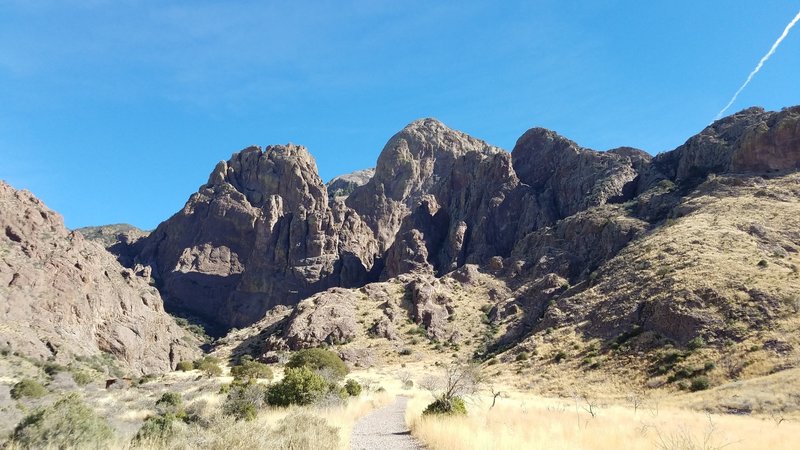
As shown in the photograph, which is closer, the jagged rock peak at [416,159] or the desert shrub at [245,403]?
the desert shrub at [245,403]

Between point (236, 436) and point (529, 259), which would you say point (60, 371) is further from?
point (529, 259)

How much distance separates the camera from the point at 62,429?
12.6 meters

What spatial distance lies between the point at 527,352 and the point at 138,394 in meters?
42.6


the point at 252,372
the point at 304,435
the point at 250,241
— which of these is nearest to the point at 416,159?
the point at 250,241

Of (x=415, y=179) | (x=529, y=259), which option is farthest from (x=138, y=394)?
(x=415, y=179)

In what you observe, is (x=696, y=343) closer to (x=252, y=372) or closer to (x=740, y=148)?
(x=252, y=372)

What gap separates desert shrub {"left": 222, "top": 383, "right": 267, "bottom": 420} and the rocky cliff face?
2590 inches

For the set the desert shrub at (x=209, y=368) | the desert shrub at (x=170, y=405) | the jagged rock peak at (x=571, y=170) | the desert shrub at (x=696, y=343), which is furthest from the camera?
the jagged rock peak at (x=571, y=170)

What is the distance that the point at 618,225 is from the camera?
8381cm

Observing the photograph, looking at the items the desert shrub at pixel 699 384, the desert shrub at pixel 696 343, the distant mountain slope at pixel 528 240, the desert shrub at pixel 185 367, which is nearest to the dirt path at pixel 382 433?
the desert shrub at pixel 699 384

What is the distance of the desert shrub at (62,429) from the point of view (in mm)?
12250

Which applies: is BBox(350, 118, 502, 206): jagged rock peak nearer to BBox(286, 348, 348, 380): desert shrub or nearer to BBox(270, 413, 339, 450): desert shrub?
BBox(286, 348, 348, 380): desert shrub

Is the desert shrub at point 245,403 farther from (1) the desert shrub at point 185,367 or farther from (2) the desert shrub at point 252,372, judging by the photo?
(1) the desert shrub at point 185,367

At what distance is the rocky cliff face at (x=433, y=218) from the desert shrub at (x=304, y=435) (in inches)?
2888
